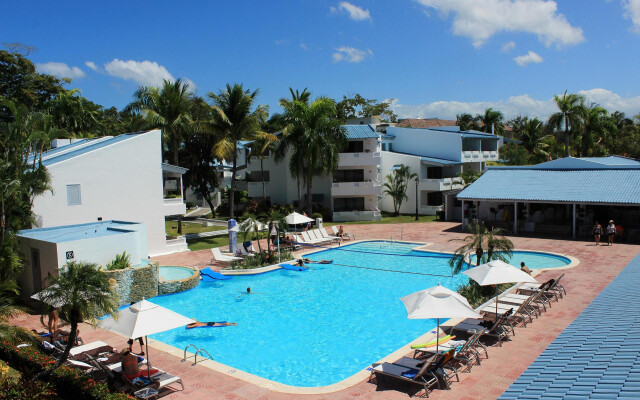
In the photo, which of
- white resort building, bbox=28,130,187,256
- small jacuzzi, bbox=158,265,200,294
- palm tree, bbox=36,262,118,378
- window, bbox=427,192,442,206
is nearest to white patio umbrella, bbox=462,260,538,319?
palm tree, bbox=36,262,118,378

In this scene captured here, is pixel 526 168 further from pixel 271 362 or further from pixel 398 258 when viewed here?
pixel 271 362

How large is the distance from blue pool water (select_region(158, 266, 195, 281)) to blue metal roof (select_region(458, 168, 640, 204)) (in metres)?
20.7

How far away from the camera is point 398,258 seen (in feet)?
88.5

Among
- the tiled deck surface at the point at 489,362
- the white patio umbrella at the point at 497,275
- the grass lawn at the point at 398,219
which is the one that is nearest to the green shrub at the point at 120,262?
the tiled deck surface at the point at 489,362


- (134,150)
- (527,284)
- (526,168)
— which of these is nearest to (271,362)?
(527,284)

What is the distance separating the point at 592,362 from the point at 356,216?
1398 inches

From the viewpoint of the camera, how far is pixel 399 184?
147 feet

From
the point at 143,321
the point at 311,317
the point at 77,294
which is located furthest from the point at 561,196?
the point at 77,294

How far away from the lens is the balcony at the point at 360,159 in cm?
4328

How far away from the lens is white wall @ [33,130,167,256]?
23.0 metres

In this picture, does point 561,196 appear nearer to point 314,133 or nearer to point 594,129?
point 314,133

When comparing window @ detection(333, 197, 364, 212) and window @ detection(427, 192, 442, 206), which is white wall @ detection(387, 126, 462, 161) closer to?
window @ detection(427, 192, 442, 206)

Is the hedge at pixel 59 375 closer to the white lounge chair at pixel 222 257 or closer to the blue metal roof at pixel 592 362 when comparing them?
the blue metal roof at pixel 592 362

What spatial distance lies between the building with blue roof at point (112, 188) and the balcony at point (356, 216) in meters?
17.0
